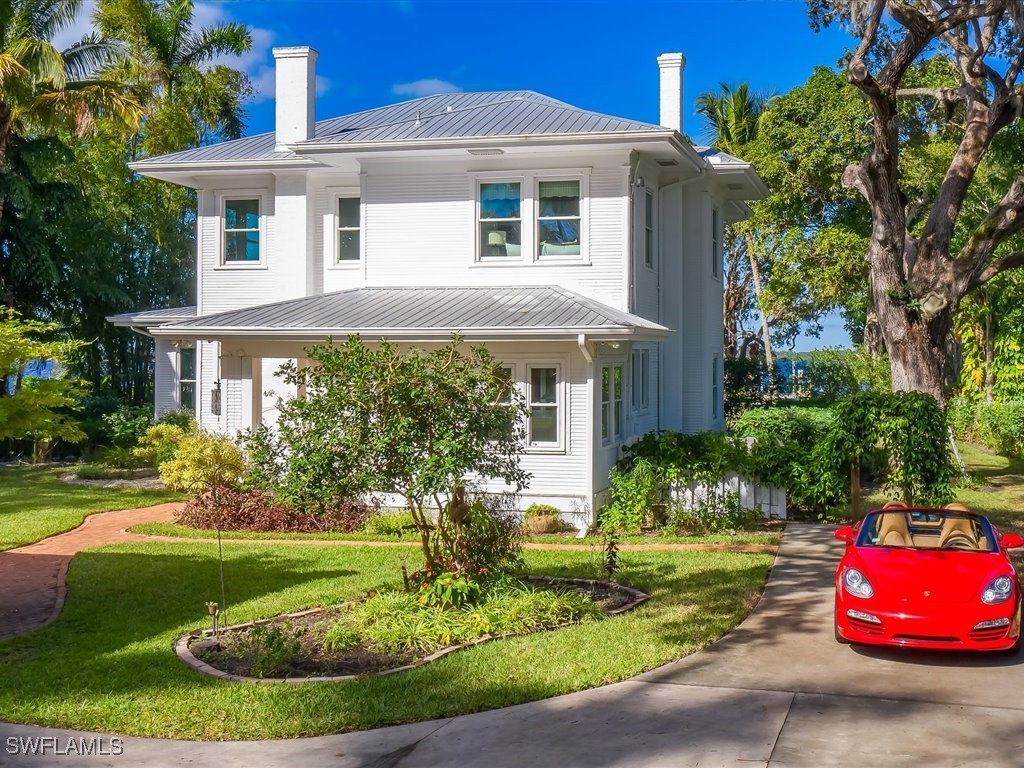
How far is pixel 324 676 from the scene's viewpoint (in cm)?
880

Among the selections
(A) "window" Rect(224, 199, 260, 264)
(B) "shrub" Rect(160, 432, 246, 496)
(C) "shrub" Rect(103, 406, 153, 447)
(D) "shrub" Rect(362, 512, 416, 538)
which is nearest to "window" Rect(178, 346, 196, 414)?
(C) "shrub" Rect(103, 406, 153, 447)

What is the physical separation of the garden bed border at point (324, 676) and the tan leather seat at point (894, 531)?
8.81 ft

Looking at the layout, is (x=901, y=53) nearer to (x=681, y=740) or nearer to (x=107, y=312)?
(x=681, y=740)

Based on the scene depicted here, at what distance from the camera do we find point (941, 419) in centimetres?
1530

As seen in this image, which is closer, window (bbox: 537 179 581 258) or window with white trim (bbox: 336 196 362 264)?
window (bbox: 537 179 581 258)

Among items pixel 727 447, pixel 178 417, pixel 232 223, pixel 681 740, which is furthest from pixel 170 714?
pixel 178 417

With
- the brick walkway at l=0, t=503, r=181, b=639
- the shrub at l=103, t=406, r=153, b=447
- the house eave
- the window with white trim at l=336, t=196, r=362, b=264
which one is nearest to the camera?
the brick walkway at l=0, t=503, r=181, b=639

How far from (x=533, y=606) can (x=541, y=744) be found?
3.32 meters

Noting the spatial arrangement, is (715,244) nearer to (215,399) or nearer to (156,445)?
(215,399)

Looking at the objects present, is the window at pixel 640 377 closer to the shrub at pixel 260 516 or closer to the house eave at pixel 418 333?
the house eave at pixel 418 333

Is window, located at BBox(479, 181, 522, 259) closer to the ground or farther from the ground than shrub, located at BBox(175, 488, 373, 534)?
farther from the ground

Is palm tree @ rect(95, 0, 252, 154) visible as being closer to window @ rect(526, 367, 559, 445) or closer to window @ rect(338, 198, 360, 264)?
window @ rect(338, 198, 360, 264)

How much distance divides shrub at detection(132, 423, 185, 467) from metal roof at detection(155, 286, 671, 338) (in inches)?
180

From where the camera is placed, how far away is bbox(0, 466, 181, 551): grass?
16469mm
